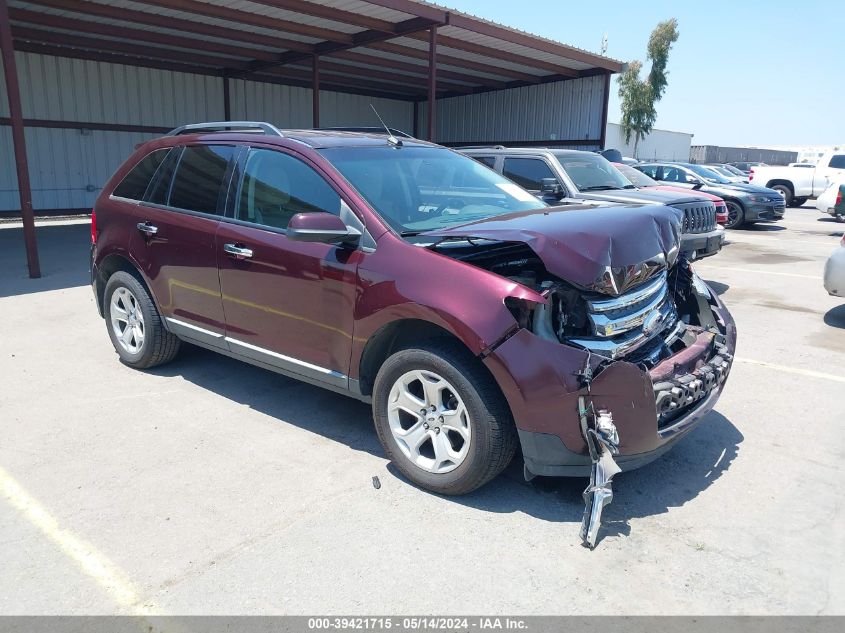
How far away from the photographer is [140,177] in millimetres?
5156

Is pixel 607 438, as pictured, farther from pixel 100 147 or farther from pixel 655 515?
pixel 100 147

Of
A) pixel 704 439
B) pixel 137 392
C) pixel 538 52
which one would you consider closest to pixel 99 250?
pixel 137 392

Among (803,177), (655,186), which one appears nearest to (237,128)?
(655,186)

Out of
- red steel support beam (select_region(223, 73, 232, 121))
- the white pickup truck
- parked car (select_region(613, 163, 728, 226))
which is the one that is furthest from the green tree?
parked car (select_region(613, 163, 728, 226))

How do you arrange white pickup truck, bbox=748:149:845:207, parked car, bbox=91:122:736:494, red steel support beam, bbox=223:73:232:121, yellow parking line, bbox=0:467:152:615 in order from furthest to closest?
white pickup truck, bbox=748:149:845:207, red steel support beam, bbox=223:73:232:121, parked car, bbox=91:122:736:494, yellow parking line, bbox=0:467:152:615

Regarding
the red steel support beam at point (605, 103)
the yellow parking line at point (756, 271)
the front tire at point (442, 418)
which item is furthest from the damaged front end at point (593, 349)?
Result: the red steel support beam at point (605, 103)

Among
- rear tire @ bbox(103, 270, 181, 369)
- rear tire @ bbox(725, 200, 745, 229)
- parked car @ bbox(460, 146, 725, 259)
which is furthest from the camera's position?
rear tire @ bbox(725, 200, 745, 229)

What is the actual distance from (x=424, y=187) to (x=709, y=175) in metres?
17.0

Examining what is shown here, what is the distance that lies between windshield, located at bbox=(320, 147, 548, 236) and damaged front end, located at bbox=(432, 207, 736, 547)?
1.45 feet

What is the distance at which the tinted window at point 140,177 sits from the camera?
507 cm

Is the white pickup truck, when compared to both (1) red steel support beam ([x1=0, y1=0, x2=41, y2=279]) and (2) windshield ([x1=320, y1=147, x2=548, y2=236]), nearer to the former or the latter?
(2) windshield ([x1=320, y1=147, x2=548, y2=236])

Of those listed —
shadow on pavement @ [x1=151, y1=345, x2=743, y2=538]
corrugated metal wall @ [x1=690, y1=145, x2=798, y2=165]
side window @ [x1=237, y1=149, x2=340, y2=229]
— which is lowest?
shadow on pavement @ [x1=151, y1=345, x2=743, y2=538]

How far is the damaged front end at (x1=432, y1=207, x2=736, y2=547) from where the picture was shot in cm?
292

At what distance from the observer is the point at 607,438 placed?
290 cm
